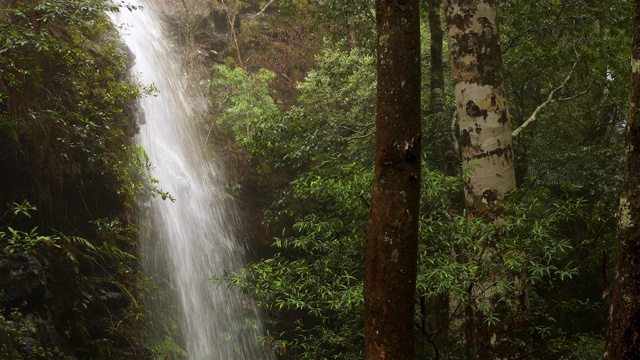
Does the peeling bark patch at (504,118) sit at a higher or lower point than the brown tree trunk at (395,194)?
higher

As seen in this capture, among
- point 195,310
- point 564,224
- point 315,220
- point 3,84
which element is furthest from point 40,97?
point 564,224

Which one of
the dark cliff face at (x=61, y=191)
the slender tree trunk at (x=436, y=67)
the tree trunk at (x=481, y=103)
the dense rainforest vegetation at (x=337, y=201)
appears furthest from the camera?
the slender tree trunk at (x=436, y=67)

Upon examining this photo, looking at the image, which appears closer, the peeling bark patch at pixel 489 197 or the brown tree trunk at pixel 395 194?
the brown tree trunk at pixel 395 194

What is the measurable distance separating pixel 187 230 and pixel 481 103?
916cm

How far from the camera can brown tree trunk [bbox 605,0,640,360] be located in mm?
2334

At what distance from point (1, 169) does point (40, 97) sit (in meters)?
1.09

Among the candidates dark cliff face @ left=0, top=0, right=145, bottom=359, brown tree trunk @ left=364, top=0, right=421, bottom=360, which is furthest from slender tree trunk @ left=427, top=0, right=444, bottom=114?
brown tree trunk @ left=364, top=0, right=421, bottom=360

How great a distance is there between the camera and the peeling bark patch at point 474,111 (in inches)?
191

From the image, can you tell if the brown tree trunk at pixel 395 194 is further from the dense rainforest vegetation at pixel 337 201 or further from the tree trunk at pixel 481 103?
the tree trunk at pixel 481 103

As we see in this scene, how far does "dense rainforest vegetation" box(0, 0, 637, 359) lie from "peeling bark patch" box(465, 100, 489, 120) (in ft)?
0.06

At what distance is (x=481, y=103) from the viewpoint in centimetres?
488

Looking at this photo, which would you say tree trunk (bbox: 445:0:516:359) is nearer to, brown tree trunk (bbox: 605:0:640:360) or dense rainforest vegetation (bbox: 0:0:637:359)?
dense rainforest vegetation (bbox: 0:0:637:359)

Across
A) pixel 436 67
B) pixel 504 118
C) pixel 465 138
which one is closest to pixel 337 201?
pixel 465 138

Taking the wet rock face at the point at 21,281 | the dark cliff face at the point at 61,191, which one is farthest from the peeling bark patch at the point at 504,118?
the wet rock face at the point at 21,281
